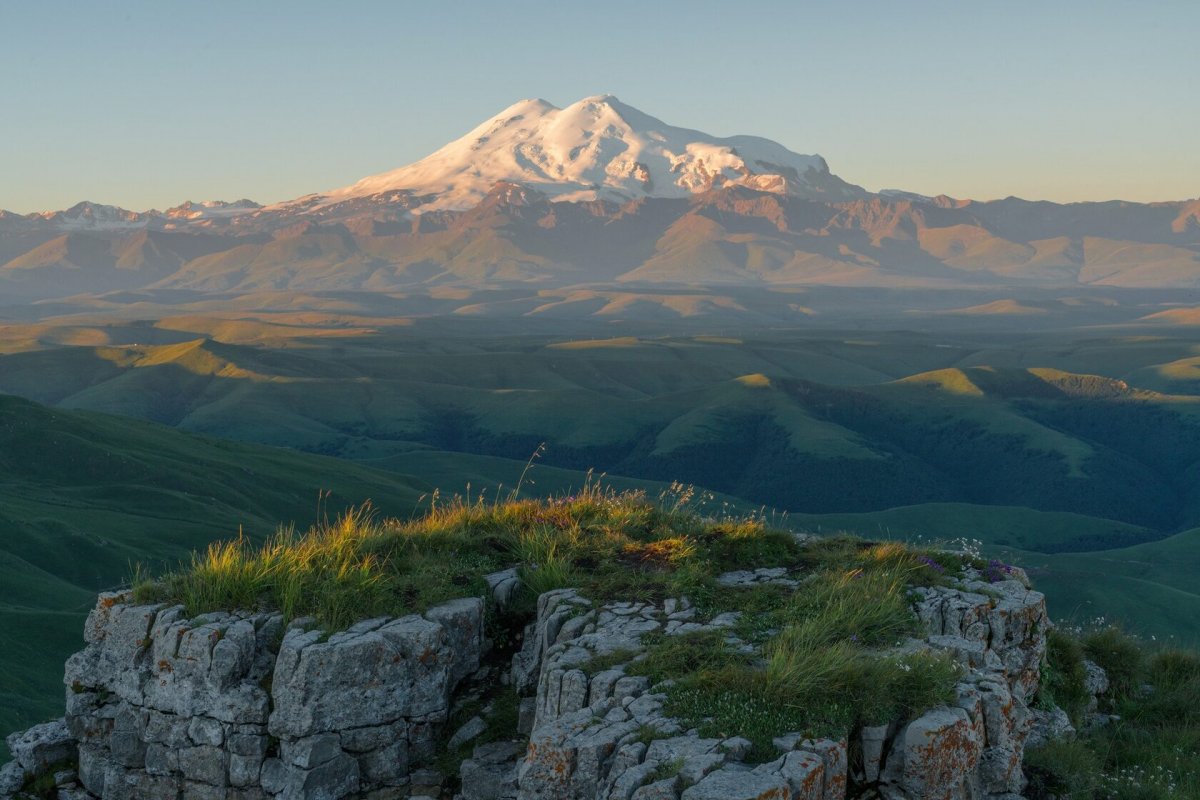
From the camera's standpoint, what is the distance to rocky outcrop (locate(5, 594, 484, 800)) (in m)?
14.8

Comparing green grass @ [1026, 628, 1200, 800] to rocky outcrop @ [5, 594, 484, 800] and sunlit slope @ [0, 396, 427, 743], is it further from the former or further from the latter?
sunlit slope @ [0, 396, 427, 743]

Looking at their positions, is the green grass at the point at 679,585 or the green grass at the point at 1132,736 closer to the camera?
the green grass at the point at 679,585

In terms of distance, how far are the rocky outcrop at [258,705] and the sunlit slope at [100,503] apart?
76.1 ft

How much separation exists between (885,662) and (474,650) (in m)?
6.39

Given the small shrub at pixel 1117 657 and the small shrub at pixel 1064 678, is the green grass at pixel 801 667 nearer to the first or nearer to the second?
the small shrub at pixel 1064 678

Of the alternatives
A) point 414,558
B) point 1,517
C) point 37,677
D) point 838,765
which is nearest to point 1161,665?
point 838,765

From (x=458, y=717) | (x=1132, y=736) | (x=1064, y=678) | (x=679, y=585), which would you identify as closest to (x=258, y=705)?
(x=458, y=717)

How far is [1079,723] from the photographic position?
18.5m

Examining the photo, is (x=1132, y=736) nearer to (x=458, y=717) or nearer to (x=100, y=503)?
(x=458, y=717)

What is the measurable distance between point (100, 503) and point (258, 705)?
91639 millimetres

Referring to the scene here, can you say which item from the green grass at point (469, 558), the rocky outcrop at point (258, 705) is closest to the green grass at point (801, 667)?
the green grass at point (469, 558)

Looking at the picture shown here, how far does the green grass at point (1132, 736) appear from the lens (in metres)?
15.7

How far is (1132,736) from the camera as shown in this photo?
1870 cm

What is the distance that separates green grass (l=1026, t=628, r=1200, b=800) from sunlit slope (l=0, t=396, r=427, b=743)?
106ft
